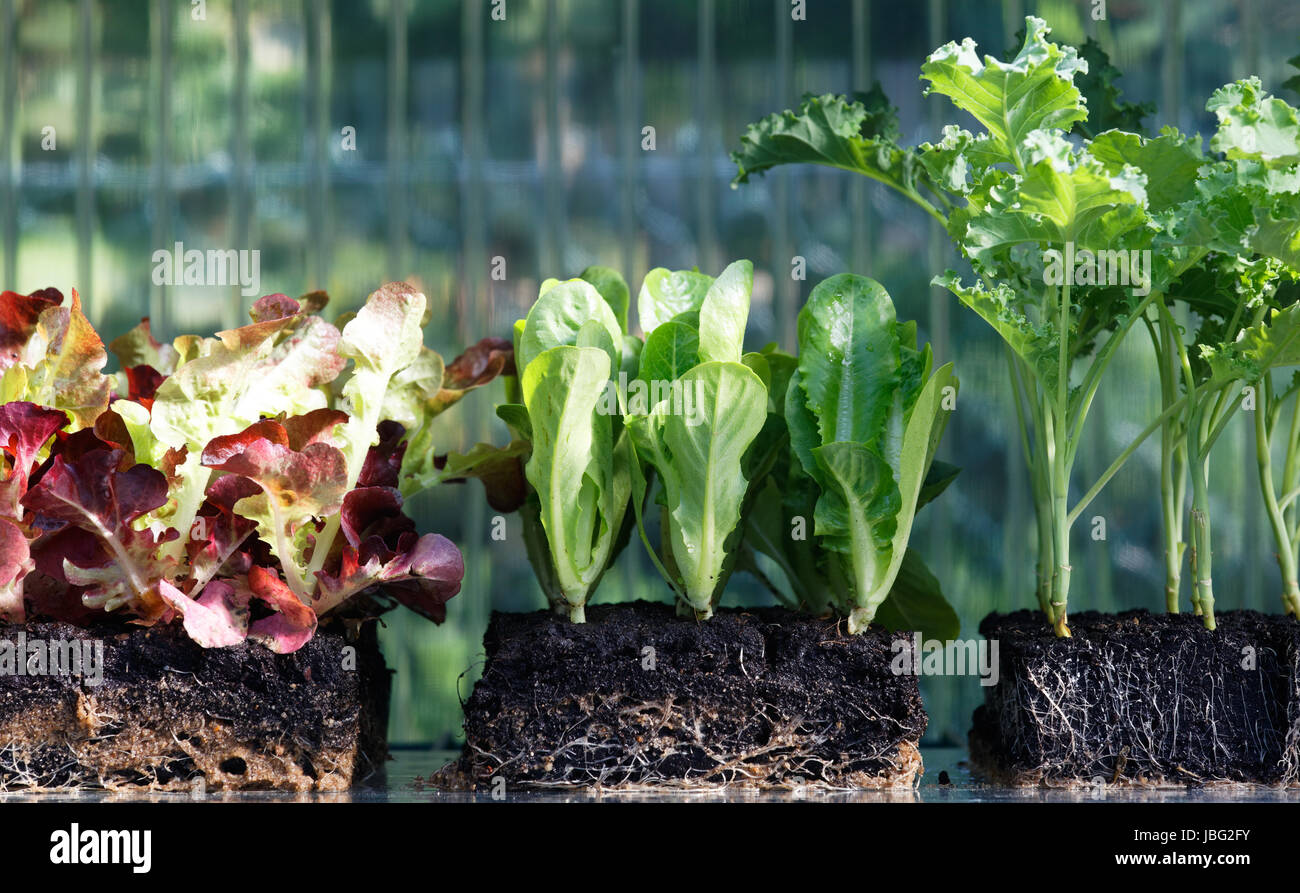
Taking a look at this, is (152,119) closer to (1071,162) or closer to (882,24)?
(882,24)

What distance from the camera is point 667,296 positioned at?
1.07 m

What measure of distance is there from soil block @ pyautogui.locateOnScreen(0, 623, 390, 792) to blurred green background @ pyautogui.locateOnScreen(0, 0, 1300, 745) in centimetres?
41

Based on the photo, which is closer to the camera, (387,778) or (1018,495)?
(387,778)

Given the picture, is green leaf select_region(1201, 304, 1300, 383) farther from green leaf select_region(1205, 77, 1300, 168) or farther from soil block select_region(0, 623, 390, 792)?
soil block select_region(0, 623, 390, 792)

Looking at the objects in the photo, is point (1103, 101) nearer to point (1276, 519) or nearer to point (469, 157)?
point (1276, 519)

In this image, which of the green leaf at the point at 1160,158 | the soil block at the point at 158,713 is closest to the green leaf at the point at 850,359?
the green leaf at the point at 1160,158

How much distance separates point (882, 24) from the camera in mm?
1368

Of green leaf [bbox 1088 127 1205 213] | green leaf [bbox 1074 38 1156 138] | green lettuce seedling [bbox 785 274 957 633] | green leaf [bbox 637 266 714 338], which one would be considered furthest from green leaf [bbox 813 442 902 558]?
green leaf [bbox 1074 38 1156 138]

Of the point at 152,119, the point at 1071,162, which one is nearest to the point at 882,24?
the point at 1071,162

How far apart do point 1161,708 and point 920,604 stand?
0.81 ft
